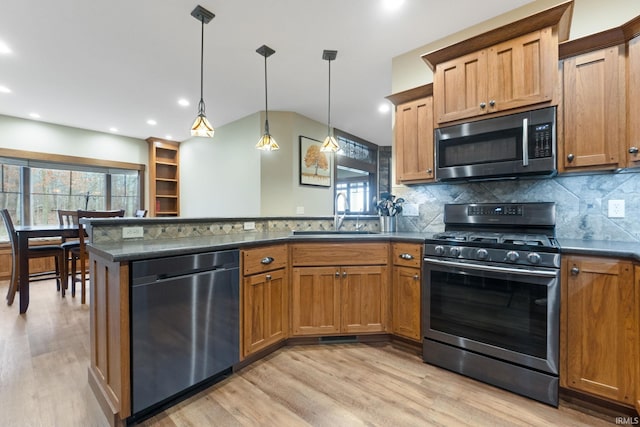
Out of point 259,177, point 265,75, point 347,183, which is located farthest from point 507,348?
point 347,183

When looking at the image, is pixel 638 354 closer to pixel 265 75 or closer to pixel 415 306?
pixel 415 306

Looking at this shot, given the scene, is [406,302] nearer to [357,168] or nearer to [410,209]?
[410,209]

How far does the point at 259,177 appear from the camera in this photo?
449 centimetres

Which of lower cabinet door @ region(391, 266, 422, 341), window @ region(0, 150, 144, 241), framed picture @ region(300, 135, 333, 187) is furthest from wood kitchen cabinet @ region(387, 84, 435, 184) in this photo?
window @ region(0, 150, 144, 241)

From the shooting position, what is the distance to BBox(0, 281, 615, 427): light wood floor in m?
1.53

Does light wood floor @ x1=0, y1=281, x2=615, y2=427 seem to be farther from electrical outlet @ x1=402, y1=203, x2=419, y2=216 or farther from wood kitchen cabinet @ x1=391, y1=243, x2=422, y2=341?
electrical outlet @ x1=402, y1=203, x2=419, y2=216

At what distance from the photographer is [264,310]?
216 centimetres

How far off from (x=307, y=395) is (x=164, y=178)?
6.22 m

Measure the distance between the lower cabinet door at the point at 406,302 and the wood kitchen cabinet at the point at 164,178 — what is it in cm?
575

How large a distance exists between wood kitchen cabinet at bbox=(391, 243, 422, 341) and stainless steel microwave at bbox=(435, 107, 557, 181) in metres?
0.71

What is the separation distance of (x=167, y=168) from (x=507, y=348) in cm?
706

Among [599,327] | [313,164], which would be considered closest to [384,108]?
[313,164]

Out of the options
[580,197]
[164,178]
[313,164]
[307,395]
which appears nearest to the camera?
[307,395]

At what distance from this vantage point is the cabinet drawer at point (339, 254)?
2.37m
